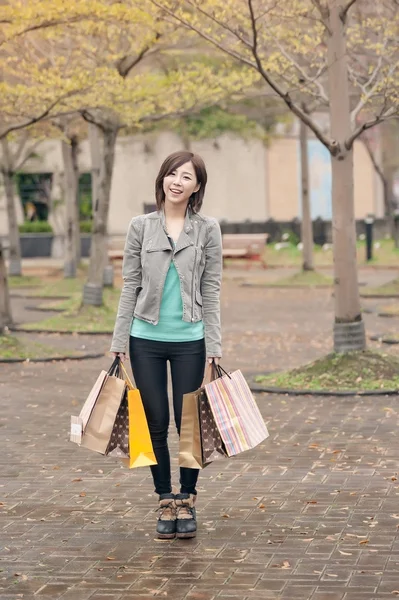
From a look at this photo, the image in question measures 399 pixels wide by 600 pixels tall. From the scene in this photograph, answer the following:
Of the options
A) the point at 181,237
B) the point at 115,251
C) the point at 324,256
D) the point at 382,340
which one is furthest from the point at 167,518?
the point at 324,256

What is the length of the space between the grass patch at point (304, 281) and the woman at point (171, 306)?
20675 mm

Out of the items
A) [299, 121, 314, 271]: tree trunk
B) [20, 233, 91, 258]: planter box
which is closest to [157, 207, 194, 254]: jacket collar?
[299, 121, 314, 271]: tree trunk

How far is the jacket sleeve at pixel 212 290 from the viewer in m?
7.06

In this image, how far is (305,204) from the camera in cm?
2730

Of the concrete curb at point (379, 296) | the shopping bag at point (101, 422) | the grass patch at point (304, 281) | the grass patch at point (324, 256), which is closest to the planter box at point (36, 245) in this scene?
the grass patch at point (324, 256)

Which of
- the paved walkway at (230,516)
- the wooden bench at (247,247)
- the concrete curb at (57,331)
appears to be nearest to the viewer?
the paved walkway at (230,516)

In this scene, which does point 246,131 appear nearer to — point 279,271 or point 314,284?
point 279,271

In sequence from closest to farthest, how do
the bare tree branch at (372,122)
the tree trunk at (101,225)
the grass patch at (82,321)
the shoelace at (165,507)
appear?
the shoelace at (165,507) → the bare tree branch at (372,122) → the grass patch at (82,321) → the tree trunk at (101,225)

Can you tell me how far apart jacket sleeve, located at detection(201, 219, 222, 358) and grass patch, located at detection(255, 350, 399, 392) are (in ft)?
18.4

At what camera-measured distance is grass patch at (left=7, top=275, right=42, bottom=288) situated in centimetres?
3077

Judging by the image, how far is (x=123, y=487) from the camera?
8.46 meters

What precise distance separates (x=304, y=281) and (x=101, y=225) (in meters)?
7.98

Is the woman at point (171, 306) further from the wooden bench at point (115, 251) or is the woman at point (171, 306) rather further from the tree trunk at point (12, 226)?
the wooden bench at point (115, 251)

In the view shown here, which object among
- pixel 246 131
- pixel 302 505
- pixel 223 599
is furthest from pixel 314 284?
pixel 223 599
